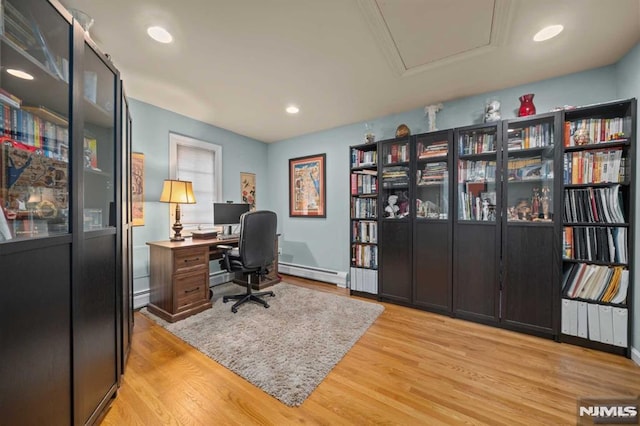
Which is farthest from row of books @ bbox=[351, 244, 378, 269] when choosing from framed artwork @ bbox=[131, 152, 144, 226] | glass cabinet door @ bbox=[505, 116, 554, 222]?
framed artwork @ bbox=[131, 152, 144, 226]

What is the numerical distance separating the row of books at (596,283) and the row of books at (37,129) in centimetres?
370

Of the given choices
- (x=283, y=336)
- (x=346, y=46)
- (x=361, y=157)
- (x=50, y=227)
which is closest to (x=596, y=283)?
(x=361, y=157)

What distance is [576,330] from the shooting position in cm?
199

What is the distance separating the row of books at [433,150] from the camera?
8.68 ft

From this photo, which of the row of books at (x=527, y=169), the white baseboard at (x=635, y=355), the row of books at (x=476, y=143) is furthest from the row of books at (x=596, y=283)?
the row of books at (x=476, y=143)

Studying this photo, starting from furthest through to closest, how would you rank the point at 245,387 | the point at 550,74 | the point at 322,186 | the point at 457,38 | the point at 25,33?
the point at 322,186 → the point at 550,74 → the point at 457,38 → the point at 245,387 → the point at 25,33

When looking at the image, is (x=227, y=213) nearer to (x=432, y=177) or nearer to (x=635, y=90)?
(x=432, y=177)

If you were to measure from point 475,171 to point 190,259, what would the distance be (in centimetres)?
331

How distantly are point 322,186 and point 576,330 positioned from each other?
323 cm

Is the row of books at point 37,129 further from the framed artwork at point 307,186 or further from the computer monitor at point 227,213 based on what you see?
the framed artwork at point 307,186

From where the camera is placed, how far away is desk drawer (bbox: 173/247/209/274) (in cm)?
246

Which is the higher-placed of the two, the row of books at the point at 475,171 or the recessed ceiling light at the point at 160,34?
the recessed ceiling light at the point at 160,34

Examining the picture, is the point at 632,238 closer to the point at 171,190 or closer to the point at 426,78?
the point at 426,78


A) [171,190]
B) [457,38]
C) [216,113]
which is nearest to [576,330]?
[457,38]
